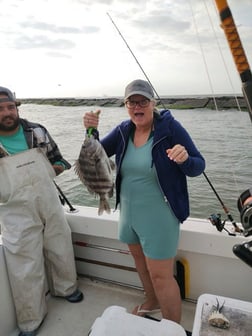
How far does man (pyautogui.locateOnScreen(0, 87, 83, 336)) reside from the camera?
7.36 ft

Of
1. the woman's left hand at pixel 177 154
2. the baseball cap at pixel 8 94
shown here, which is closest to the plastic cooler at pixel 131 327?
the woman's left hand at pixel 177 154

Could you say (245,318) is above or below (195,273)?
above

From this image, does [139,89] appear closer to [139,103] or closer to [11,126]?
[139,103]

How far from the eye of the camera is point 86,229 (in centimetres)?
281

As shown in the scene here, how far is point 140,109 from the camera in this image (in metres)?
1.92

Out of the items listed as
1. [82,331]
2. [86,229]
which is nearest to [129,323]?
[82,331]

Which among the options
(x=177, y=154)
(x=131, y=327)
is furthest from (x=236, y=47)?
(x=131, y=327)

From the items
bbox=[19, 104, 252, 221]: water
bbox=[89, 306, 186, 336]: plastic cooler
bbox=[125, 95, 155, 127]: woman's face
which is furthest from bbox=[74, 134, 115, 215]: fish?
bbox=[89, 306, 186, 336]: plastic cooler

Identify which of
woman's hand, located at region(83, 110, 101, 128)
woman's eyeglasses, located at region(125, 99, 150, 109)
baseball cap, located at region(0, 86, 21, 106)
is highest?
baseball cap, located at region(0, 86, 21, 106)

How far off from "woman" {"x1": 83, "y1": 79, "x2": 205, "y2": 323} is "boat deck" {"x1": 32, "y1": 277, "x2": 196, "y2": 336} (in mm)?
657

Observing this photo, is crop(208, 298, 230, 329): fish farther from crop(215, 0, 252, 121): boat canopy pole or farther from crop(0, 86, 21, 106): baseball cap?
crop(0, 86, 21, 106): baseball cap

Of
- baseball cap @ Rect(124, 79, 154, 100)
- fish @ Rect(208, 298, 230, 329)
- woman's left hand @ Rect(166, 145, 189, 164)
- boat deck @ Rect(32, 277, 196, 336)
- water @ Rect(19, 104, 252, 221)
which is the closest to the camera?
fish @ Rect(208, 298, 230, 329)

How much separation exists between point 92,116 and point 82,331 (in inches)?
67.5

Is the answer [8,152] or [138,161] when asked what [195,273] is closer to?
[138,161]
